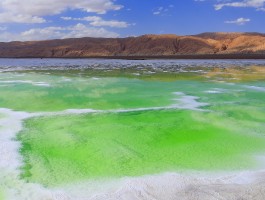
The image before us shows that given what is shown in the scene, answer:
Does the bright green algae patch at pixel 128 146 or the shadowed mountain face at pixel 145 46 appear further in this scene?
the shadowed mountain face at pixel 145 46

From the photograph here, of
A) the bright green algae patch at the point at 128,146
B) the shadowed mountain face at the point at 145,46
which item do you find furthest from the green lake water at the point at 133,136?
the shadowed mountain face at the point at 145,46

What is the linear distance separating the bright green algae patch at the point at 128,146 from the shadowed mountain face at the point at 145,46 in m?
90.3

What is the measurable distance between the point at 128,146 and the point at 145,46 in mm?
118437

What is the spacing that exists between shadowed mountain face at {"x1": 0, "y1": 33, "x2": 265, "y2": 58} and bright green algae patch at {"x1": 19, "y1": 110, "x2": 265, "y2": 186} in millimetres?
90302

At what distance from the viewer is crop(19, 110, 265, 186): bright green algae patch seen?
20.5 feet

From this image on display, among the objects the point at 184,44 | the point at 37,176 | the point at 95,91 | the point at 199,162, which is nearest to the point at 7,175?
the point at 37,176

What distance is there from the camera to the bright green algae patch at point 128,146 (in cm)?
625

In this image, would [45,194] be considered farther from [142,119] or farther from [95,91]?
[95,91]

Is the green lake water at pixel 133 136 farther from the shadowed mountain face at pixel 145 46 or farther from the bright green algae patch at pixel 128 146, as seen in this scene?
the shadowed mountain face at pixel 145 46

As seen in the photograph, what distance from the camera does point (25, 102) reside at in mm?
→ 13500

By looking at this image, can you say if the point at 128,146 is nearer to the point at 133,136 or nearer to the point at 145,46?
the point at 133,136

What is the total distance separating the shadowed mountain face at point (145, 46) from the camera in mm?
109125

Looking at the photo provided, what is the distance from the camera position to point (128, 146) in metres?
7.65

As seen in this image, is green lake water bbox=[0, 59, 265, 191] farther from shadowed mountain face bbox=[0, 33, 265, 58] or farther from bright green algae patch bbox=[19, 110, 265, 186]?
shadowed mountain face bbox=[0, 33, 265, 58]
